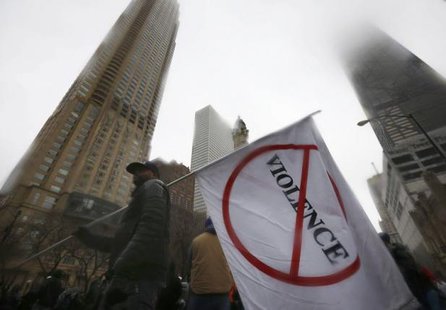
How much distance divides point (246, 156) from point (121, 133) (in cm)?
8423

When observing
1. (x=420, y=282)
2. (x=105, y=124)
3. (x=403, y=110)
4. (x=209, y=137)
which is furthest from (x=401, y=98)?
(x=105, y=124)

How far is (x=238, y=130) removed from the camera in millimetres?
28781

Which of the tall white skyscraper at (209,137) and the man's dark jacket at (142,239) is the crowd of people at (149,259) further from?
the tall white skyscraper at (209,137)

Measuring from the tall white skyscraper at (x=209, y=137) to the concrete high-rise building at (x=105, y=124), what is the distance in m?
22.2

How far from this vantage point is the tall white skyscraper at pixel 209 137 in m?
104

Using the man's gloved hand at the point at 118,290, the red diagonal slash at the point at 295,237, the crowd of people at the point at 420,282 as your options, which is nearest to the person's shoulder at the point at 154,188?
the red diagonal slash at the point at 295,237

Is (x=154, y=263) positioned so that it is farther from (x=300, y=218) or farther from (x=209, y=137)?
(x=209, y=137)

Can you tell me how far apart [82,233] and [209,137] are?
10569cm

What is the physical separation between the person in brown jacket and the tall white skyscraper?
95.7 metres

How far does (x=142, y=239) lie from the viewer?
6.15ft

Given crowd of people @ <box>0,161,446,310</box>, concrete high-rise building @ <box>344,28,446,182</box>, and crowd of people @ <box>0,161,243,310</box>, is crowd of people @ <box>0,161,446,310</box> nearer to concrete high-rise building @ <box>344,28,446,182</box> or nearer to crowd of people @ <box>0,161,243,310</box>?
crowd of people @ <box>0,161,243,310</box>

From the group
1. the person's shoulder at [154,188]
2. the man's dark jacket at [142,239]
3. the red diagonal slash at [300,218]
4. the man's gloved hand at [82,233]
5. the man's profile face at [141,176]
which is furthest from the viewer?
→ the man's profile face at [141,176]

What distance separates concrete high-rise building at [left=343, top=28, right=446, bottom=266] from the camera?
52.3m

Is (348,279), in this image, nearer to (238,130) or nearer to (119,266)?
(119,266)
